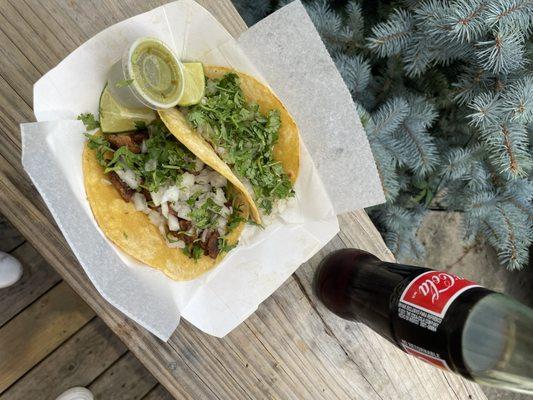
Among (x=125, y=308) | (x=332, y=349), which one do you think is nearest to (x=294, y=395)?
(x=332, y=349)

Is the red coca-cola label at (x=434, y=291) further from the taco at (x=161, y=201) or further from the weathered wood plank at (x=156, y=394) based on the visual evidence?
the weathered wood plank at (x=156, y=394)

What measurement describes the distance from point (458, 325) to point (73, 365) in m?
1.58

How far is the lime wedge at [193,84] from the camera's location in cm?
129

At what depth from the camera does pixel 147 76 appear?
1.19 meters

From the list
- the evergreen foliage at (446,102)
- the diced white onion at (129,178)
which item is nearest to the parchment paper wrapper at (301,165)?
the diced white onion at (129,178)

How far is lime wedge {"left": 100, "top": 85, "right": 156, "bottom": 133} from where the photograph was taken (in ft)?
4.17

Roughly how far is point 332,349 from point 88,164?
Result: 83 centimetres

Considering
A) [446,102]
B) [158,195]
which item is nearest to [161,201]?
[158,195]

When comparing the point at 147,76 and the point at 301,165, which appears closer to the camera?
the point at 147,76

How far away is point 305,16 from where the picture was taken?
4.24ft

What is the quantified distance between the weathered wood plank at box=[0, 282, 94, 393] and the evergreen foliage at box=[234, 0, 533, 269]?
4.08 ft

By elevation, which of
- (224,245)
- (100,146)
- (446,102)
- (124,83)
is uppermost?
(124,83)

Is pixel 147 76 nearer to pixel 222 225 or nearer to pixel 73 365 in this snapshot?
pixel 222 225

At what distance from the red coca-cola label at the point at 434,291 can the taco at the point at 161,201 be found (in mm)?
483
